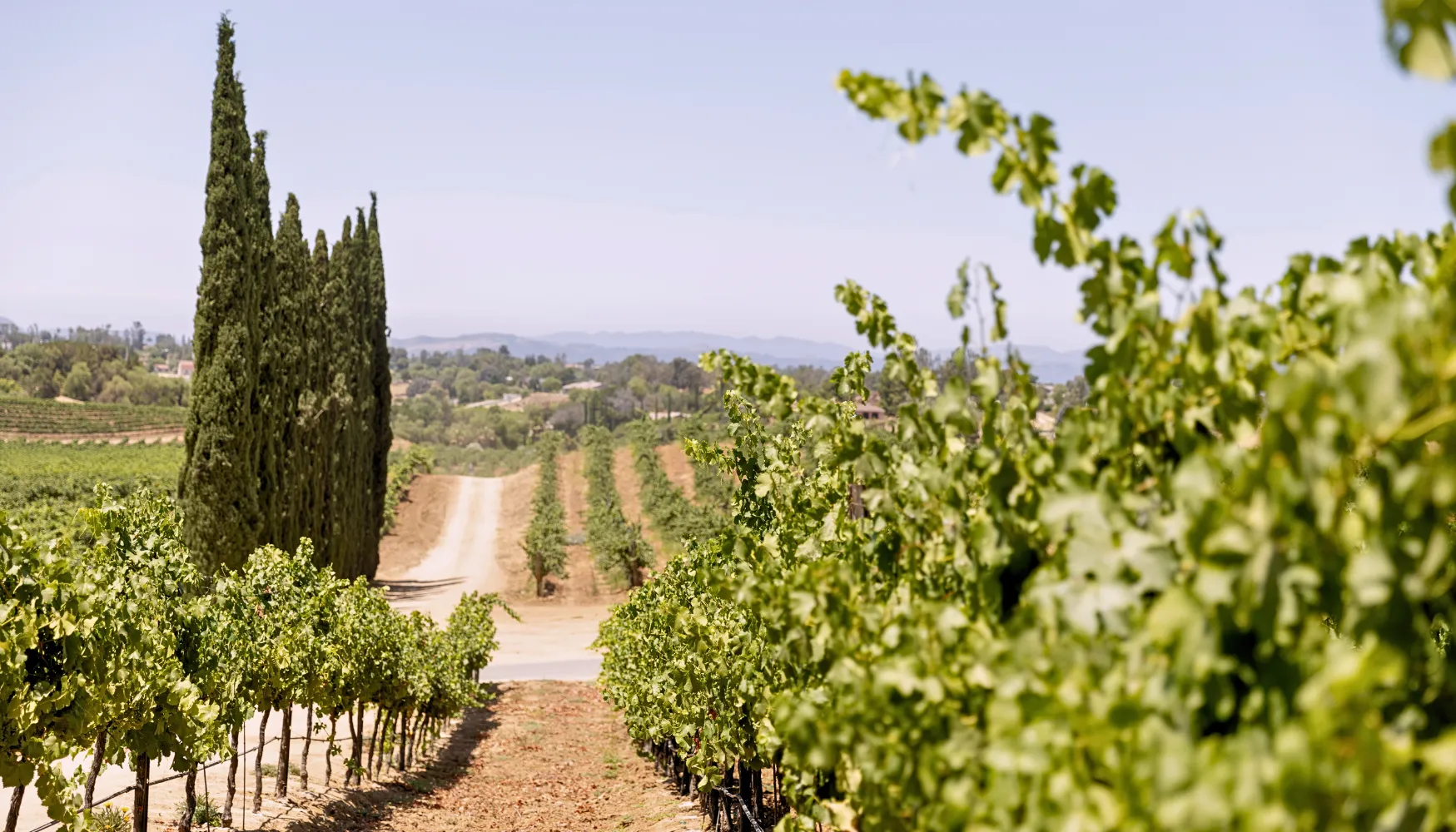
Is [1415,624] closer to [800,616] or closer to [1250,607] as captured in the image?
[1250,607]

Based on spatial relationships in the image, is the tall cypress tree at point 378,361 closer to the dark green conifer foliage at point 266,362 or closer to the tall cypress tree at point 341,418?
the tall cypress tree at point 341,418

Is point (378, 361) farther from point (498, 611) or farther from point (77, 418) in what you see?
point (77, 418)

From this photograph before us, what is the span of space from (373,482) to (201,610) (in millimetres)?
26111

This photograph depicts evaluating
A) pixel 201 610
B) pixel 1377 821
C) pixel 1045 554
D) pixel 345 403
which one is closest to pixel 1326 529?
pixel 1377 821

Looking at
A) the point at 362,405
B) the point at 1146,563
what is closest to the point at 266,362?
the point at 362,405

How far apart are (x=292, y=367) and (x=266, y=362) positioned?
1039mm

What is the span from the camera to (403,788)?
14359 millimetres

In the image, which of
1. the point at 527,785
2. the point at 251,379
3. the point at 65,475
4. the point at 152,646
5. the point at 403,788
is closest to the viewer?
the point at 152,646

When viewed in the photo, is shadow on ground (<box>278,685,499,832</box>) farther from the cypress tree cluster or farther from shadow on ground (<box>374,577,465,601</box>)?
shadow on ground (<box>374,577,465,601</box>)

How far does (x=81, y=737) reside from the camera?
6.11 metres

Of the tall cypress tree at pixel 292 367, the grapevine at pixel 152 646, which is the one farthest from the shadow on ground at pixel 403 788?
the tall cypress tree at pixel 292 367

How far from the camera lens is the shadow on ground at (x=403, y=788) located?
11.6 metres

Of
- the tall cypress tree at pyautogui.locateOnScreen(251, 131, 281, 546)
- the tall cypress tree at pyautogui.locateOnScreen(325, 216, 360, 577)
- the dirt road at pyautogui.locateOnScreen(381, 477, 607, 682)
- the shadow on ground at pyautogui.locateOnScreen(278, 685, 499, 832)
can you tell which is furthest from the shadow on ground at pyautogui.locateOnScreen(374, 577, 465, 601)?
the shadow on ground at pyautogui.locateOnScreen(278, 685, 499, 832)

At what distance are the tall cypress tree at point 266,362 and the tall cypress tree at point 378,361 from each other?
987 centimetres
